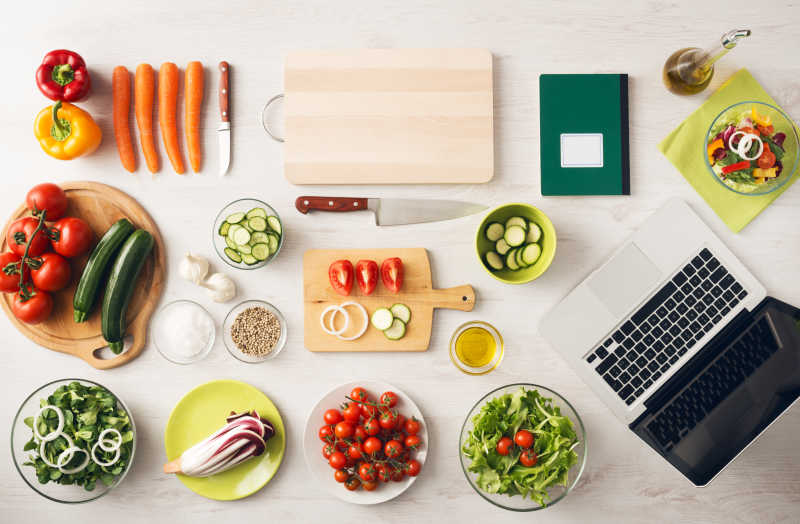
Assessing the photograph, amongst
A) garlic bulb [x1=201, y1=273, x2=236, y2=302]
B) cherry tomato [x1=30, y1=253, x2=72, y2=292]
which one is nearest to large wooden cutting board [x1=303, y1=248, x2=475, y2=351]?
garlic bulb [x1=201, y1=273, x2=236, y2=302]

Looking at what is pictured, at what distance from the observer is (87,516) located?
1.65m

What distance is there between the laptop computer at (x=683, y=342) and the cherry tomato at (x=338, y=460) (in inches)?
26.0

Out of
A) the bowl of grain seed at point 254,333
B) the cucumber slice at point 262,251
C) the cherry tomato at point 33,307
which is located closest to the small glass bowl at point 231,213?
the cucumber slice at point 262,251

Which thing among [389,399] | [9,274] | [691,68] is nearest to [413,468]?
[389,399]

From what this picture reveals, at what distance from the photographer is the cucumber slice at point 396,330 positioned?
1615 millimetres

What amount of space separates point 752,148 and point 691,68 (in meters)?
0.29

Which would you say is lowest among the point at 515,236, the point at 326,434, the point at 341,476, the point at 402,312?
the point at 341,476

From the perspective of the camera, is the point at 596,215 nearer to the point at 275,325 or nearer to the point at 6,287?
the point at 275,325

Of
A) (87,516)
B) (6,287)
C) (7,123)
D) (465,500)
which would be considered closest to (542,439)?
(465,500)

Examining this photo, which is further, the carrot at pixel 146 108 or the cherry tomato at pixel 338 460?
the carrot at pixel 146 108

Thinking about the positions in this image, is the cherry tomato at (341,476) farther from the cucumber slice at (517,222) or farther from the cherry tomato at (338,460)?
the cucumber slice at (517,222)

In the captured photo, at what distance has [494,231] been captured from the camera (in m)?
1.60

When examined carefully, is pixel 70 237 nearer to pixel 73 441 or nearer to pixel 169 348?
pixel 169 348

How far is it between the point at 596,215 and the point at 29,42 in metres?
1.74
